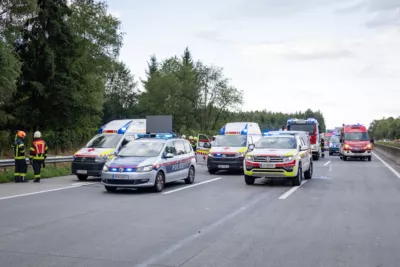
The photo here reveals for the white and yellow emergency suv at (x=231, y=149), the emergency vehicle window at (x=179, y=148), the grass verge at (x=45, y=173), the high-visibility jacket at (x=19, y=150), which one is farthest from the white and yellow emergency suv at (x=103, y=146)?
the white and yellow emergency suv at (x=231, y=149)

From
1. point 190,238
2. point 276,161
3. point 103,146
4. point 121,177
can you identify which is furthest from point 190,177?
point 190,238

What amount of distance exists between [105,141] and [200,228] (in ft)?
37.7

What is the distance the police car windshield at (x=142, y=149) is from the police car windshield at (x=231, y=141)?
7.22 m

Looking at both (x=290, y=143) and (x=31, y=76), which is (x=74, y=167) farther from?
(x=31, y=76)

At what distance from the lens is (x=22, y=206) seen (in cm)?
1116

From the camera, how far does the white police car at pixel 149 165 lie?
1352 cm

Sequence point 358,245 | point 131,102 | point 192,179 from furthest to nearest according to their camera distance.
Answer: point 131,102 → point 192,179 → point 358,245

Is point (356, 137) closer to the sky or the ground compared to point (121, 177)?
closer to the sky

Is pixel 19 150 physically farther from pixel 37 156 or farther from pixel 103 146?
pixel 103 146

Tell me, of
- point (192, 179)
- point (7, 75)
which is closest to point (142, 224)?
point (192, 179)

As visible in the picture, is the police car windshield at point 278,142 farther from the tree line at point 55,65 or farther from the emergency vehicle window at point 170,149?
the tree line at point 55,65

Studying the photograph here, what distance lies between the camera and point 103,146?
18.8 m

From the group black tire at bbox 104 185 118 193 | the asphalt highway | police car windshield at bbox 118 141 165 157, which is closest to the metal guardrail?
the asphalt highway

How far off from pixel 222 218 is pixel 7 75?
50.9 feet
